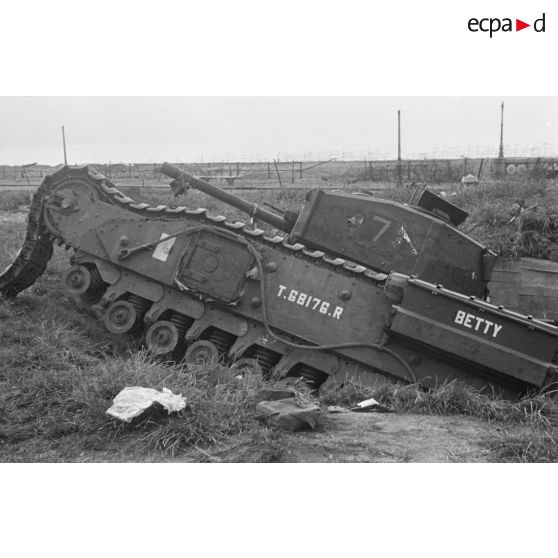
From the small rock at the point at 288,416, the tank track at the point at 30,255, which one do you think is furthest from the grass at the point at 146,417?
the tank track at the point at 30,255

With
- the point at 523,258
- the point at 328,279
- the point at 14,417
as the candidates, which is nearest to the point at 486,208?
the point at 523,258

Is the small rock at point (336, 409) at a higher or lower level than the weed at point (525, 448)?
lower

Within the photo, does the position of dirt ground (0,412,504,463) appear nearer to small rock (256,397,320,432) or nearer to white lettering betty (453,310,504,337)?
small rock (256,397,320,432)

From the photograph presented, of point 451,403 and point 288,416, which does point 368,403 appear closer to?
point 451,403

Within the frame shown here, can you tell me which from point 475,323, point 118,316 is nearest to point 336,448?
point 475,323

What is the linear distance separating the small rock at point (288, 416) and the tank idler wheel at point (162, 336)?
3371 mm

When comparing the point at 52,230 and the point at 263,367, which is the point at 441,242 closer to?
the point at 263,367

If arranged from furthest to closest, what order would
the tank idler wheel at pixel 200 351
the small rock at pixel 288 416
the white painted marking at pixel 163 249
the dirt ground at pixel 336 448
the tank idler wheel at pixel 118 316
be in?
the tank idler wheel at pixel 118 316 < the white painted marking at pixel 163 249 < the tank idler wheel at pixel 200 351 < the small rock at pixel 288 416 < the dirt ground at pixel 336 448

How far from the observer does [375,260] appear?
29.9 ft

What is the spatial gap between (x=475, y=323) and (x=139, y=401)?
4039 millimetres

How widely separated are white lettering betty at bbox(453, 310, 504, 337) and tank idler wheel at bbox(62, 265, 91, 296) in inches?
189

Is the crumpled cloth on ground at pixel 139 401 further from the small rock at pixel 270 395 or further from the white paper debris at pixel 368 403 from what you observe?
the white paper debris at pixel 368 403

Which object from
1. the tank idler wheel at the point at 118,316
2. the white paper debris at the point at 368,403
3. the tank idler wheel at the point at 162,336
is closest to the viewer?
the white paper debris at the point at 368,403

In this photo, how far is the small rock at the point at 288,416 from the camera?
18.2ft
